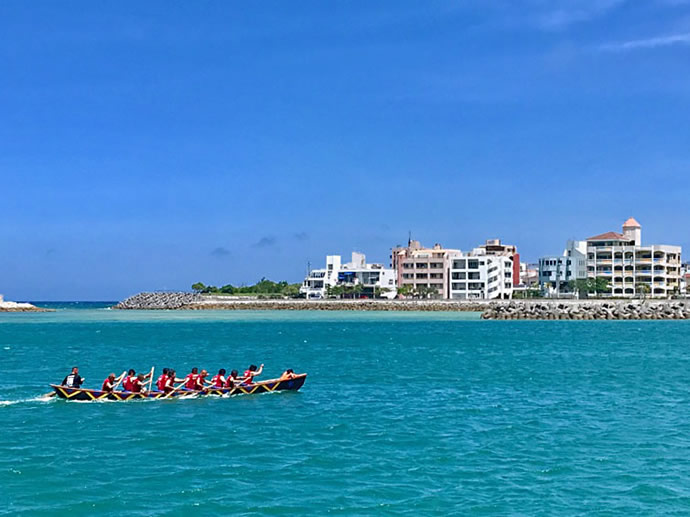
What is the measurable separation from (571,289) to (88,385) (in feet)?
435

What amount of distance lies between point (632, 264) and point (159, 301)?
101 m

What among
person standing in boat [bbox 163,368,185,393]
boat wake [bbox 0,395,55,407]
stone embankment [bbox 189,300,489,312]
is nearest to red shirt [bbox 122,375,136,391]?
person standing in boat [bbox 163,368,185,393]

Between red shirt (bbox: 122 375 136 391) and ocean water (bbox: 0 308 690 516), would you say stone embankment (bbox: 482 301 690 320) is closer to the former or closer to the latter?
ocean water (bbox: 0 308 690 516)

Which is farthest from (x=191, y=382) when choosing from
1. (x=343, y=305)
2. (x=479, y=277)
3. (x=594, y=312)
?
(x=479, y=277)

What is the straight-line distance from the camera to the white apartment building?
167500 mm

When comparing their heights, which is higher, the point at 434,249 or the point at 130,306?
the point at 434,249

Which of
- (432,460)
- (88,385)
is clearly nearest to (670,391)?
(432,460)

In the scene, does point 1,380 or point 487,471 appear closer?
point 487,471

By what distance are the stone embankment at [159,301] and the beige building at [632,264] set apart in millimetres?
84130

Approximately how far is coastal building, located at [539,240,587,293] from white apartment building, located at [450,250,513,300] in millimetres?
7536

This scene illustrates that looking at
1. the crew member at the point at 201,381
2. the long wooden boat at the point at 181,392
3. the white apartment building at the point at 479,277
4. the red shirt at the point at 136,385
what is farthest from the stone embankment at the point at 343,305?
the red shirt at the point at 136,385

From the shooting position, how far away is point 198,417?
3116 cm

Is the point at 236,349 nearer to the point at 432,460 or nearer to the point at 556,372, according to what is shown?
the point at 556,372

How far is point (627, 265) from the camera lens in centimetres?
15912
